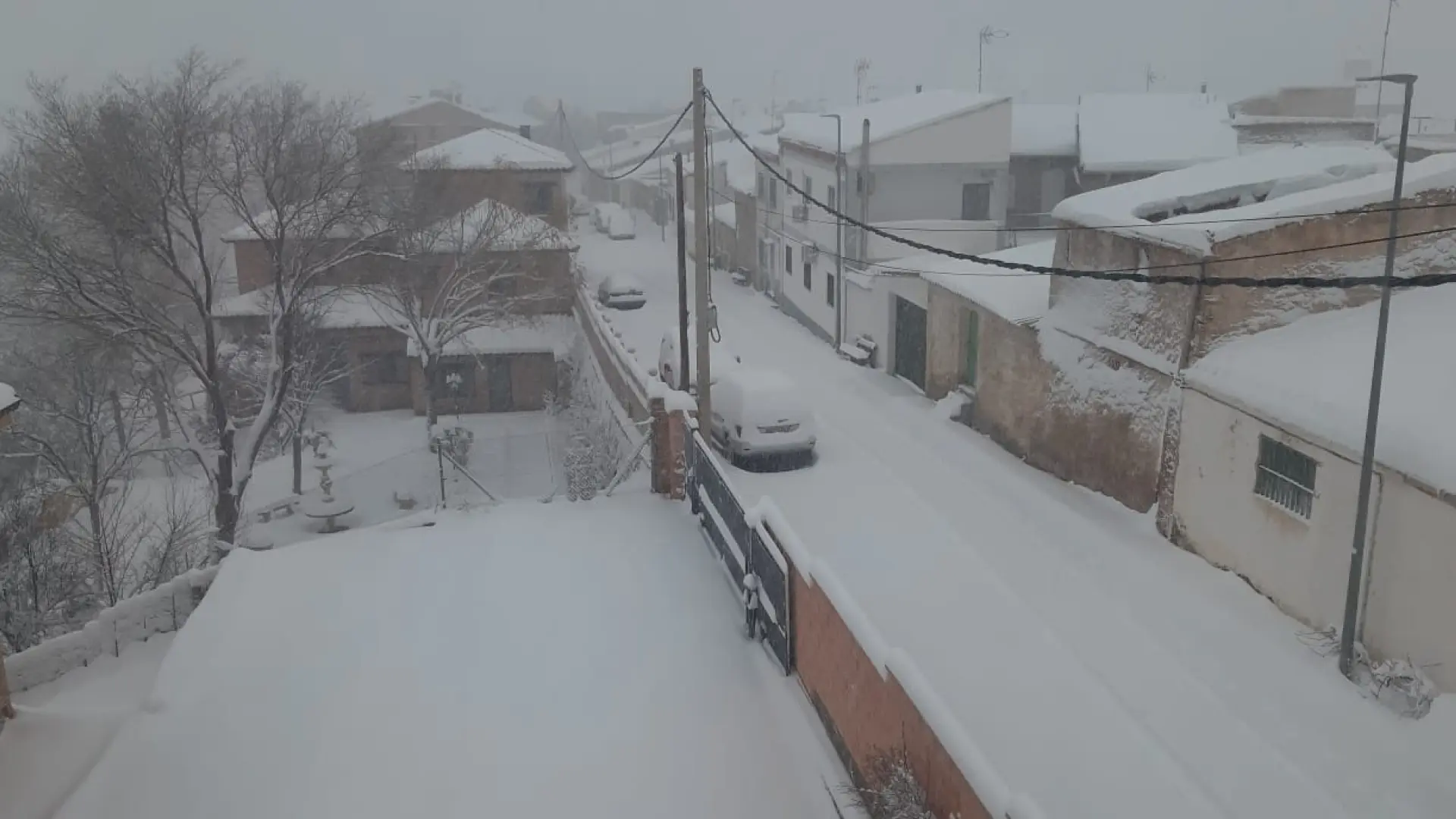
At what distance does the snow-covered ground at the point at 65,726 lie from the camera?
7.13 meters

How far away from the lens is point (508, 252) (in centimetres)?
2925

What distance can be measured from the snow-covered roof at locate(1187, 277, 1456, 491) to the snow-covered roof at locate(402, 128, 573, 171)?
82.2 ft

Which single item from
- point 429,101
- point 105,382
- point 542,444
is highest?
point 429,101

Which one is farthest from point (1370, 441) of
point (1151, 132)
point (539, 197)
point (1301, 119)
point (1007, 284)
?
point (539, 197)

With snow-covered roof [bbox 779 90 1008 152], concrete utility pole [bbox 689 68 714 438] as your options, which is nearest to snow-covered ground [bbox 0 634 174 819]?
concrete utility pole [bbox 689 68 714 438]

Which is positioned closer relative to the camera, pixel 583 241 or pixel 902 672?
pixel 902 672

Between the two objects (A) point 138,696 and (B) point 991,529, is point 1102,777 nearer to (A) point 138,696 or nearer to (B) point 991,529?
(B) point 991,529

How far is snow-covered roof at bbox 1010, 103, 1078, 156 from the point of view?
88.9 feet

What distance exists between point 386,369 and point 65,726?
2197 centimetres

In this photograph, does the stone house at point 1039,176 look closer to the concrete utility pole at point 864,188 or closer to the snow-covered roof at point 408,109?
the concrete utility pole at point 864,188

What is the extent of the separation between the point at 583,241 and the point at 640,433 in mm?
34507

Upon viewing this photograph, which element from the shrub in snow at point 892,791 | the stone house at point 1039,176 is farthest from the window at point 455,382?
the shrub in snow at point 892,791

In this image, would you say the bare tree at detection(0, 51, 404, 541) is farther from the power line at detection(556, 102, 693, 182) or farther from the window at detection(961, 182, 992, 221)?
the window at detection(961, 182, 992, 221)

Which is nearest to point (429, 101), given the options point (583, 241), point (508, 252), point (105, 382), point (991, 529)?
point (583, 241)
